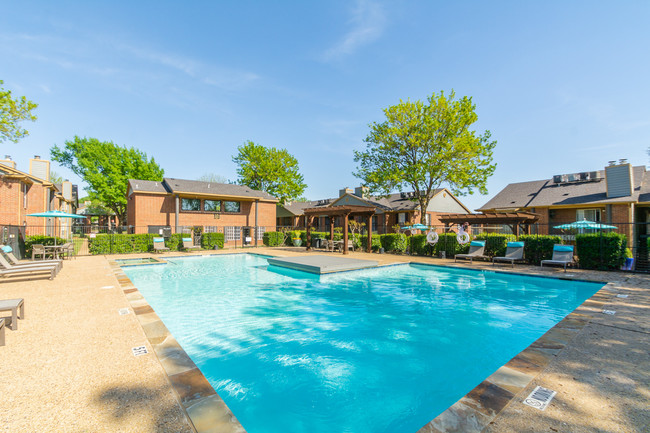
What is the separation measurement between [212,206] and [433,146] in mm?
19022

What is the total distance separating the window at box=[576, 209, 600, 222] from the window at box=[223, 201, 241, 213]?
26.9 m

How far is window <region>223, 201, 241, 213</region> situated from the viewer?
81.8 feet

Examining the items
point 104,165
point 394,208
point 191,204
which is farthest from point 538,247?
point 104,165

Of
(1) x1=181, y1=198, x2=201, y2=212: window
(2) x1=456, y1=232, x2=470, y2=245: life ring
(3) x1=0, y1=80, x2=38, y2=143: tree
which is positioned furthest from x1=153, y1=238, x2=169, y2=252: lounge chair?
(2) x1=456, y1=232, x2=470, y2=245: life ring

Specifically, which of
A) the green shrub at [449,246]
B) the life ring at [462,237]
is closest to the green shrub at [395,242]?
the green shrub at [449,246]

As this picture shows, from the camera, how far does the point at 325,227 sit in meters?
35.6

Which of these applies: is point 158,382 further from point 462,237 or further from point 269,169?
point 269,169

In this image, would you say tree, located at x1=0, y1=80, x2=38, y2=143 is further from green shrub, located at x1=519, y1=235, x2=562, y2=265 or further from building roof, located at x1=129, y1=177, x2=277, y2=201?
green shrub, located at x1=519, y1=235, x2=562, y2=265

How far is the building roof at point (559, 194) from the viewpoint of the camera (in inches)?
747

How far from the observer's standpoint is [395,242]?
60.5ft

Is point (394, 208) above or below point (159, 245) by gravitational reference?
above

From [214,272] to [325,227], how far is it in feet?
77.9

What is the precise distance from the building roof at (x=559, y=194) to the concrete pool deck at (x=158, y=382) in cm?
1931

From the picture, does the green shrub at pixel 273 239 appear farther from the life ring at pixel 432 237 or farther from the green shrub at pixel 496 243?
the green shrub at pixel 496 243
